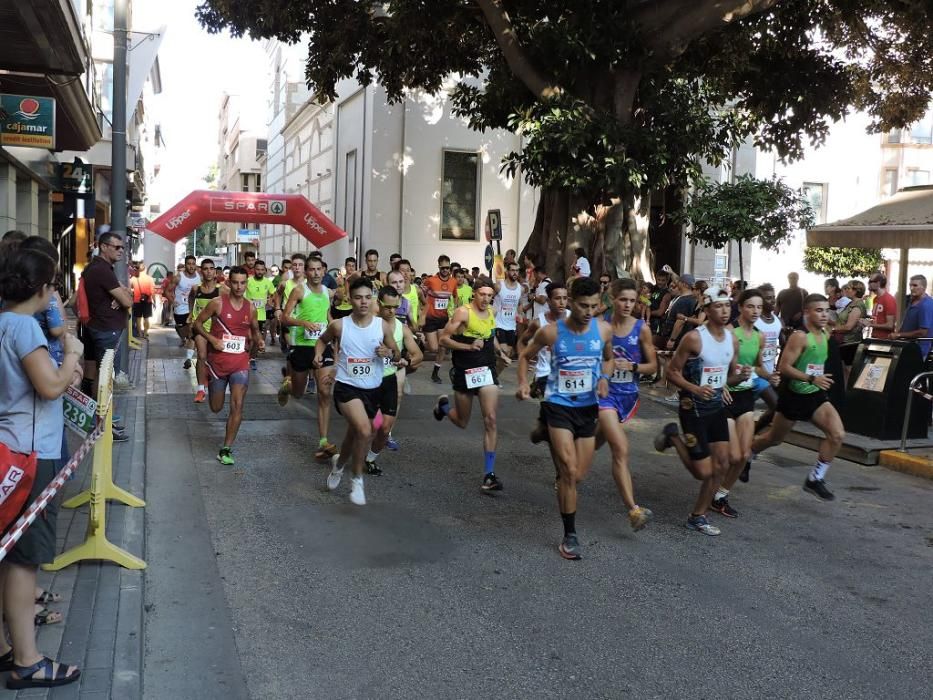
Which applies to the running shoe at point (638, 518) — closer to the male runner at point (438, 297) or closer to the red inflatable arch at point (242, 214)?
the male runner at point (438, 297)

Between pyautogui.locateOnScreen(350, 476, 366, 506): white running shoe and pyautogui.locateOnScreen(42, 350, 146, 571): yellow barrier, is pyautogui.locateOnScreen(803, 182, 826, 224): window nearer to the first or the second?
pyautogui.locateOnScreen(350, 476, 366, 506): white running shoe

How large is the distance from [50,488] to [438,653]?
1930 mm

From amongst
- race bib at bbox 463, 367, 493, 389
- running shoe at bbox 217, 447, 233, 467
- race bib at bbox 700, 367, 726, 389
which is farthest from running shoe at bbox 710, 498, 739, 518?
running shoe at bbox 217, 447, 233, 467

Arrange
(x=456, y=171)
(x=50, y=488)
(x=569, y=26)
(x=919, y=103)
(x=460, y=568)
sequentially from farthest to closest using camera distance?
1. (x=456, y=171)
2. (x=919, y=103)
3. (x=569, y=26)
4. (x=460, y=568)
5. (x=50, y=488)

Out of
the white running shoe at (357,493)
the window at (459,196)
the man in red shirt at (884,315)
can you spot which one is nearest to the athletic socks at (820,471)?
the white running shoe at (357,493)

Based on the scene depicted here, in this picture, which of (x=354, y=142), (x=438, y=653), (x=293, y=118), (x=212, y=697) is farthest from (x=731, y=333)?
(x=293, y=118)

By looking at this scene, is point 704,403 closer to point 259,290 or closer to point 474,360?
point 474,360

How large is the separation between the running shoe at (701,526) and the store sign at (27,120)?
1057 cm

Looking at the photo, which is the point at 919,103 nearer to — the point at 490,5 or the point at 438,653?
the point at 490,5

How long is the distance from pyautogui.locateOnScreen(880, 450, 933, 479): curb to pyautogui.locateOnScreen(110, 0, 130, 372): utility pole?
9.37 metres

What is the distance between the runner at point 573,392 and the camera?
6.25m

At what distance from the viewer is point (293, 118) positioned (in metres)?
42.8

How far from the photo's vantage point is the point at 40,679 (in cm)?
386

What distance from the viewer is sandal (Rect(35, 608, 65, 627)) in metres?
4.55
